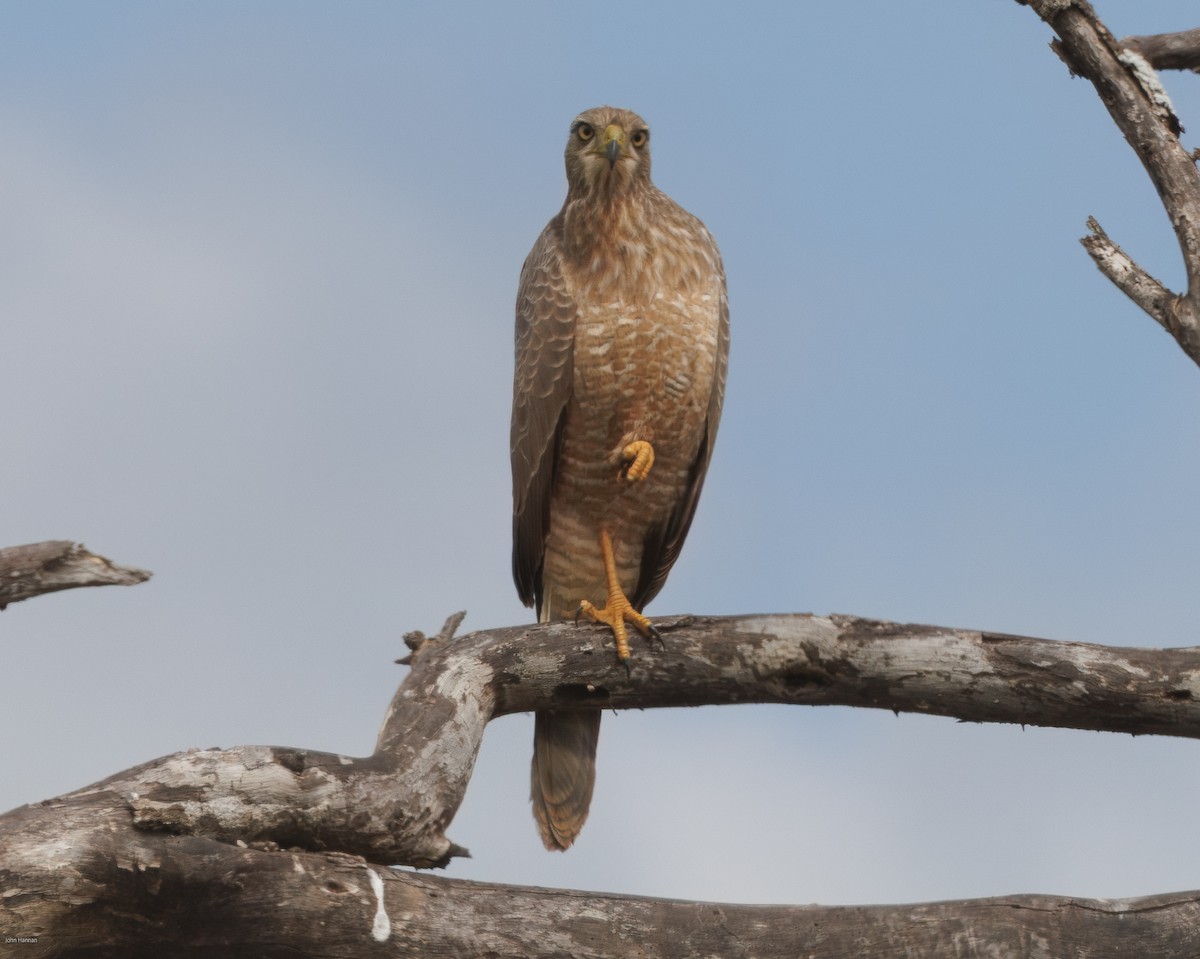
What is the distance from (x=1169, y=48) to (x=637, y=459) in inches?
110

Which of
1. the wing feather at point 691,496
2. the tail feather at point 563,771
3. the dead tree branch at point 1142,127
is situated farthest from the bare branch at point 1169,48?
the tail feather at point 563,771

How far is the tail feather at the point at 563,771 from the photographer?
5676 millimetres

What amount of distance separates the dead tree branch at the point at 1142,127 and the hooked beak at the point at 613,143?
68.9 inches

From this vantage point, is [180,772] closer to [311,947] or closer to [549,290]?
[311,947]

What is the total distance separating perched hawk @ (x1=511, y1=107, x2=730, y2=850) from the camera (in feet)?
18.5

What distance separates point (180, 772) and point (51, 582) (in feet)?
2.17

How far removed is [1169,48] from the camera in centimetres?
580

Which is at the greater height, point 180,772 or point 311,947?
point 180,772

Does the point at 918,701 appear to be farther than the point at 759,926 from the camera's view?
Yes

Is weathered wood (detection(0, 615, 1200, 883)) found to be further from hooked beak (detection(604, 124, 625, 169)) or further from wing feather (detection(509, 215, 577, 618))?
hooked beak (detection(604, 124, 625, 169))

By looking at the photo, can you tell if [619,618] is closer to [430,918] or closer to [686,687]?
[686,687]

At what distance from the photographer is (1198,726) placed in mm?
4949

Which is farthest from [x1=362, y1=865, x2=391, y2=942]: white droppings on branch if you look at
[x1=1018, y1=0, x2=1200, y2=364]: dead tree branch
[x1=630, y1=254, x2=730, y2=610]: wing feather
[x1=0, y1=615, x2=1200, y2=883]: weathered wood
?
[x1=1018, y1=0, x2=1200, y2=364]: dead tree branch

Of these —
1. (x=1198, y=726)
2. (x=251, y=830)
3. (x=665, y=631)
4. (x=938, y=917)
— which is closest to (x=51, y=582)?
(x=251, y=830)
